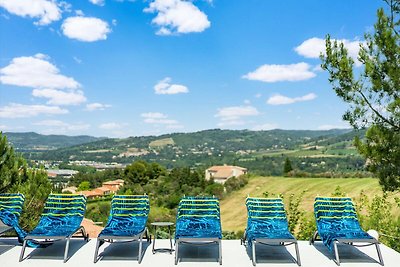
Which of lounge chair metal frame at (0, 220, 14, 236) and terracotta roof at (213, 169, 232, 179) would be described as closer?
lounge chair metal frame at (0, 220, 14, 236)

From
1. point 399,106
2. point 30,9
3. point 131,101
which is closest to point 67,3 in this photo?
point 30,9

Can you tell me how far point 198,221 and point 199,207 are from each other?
0.95ft

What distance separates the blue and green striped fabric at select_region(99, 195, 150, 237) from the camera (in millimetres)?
5633

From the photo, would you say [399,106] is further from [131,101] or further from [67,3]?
[131,101]

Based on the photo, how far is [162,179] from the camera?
175 feet

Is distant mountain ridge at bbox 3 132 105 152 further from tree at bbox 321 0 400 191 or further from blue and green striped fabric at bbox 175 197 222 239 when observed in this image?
tree at bbox 321 0 400 191

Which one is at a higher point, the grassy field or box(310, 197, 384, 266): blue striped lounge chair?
box(310, 197, 384, 266): blue striped lounge chair

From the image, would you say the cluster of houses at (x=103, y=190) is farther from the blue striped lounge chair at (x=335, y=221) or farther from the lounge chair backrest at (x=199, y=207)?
the blue striped lounge chair at (x=335, y=221)

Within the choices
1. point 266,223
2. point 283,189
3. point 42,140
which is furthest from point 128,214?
point 42,140

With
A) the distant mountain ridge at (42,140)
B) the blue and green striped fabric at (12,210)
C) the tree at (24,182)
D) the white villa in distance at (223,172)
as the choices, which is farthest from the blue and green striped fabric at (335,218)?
the distant mountain ridge at (42,140)

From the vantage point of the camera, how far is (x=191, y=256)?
5.35 m

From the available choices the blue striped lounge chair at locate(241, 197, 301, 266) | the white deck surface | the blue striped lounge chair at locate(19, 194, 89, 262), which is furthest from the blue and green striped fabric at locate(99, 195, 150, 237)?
the blue striped lounge chair at locate(241, 197, 301, 266)

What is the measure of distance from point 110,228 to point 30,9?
974 centimetres

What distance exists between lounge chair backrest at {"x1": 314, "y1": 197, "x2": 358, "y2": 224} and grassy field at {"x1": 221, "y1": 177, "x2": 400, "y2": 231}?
19.3 meters
